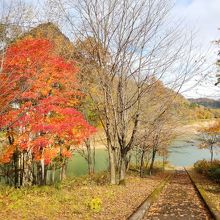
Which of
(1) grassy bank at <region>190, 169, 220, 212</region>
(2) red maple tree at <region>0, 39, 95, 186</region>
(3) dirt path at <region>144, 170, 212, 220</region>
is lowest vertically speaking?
(1) grassy bank at <region>190, 169, 220, 212</region>

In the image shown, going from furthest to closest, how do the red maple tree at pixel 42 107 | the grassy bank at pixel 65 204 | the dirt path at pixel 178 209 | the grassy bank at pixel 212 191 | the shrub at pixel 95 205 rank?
the red maple tree at pixel 42 107
the grassy bank at pixel 212 191
the shrub at pixel 95 205
the dirt path at pixel 178 209
the grassy bank at pixel 65 204

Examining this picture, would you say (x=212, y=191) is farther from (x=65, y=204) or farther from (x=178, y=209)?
(x=65, y=204)

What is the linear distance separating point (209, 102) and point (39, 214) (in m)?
13.5

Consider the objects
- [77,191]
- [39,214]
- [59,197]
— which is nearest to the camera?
[39,214]

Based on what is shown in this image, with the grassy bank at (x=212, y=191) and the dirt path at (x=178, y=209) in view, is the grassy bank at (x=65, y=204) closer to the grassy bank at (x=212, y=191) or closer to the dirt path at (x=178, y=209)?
the dirt path at (x=178, y=209)

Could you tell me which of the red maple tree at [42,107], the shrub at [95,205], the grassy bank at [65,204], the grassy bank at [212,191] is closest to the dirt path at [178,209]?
the grassy bank at [212,191]

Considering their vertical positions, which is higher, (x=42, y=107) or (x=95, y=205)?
(x=42, y=107)

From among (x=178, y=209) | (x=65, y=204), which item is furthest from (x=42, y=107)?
(x=178, y=209)

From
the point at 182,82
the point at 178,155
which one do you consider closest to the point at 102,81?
the point at 182,82

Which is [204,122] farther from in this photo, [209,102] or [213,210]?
[213,210]

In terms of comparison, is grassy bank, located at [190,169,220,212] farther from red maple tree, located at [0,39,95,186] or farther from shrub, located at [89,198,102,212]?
red maple tree, located at [0,39,95,186]

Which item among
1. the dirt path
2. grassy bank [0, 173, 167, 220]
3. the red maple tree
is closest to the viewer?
grassy bank [0, 173, 167, 220]

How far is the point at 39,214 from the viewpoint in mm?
8547

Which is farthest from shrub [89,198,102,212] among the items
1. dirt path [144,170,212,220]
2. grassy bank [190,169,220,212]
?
grassy bank [190,169,220,212]
